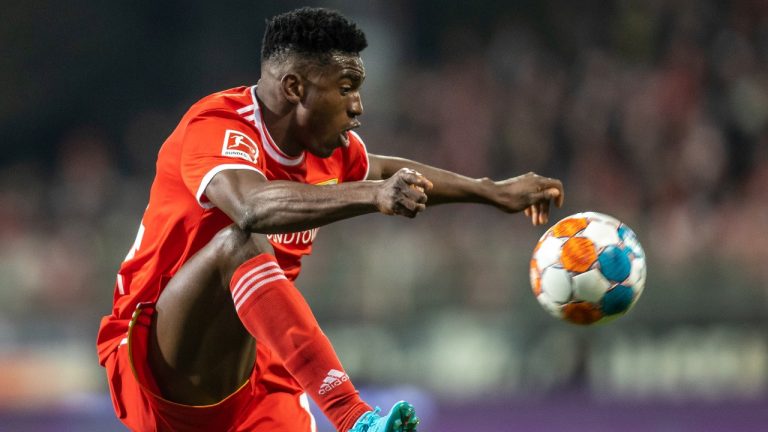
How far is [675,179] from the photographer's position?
9.85m

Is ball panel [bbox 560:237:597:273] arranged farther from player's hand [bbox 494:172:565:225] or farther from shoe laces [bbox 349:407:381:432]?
shoe laces [bbox 349:407:381:432]

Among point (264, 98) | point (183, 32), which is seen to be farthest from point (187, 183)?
point (183, 32)

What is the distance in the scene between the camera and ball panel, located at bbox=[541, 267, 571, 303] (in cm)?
436

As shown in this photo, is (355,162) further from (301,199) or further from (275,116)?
(301,199)

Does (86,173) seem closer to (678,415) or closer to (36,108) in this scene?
(36,108)

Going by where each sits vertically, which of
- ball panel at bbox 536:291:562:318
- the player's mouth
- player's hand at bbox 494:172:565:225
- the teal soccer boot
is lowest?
the teal soccer boot

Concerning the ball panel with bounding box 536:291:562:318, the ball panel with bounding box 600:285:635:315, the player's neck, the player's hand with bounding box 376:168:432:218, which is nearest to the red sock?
the player's hand with bounding box 376:168:432:218

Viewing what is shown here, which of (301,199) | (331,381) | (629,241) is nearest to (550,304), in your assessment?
(629,241)

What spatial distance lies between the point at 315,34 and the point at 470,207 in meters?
5.90

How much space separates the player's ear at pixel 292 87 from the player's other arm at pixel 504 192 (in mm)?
741

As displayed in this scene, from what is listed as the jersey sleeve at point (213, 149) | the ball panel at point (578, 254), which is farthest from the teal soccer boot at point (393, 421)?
the ball panel at point (578, 254)

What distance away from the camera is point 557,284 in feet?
14.4

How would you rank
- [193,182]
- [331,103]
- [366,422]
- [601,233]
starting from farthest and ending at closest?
[601,233] < [331,103] < [193,182] < [366,422]

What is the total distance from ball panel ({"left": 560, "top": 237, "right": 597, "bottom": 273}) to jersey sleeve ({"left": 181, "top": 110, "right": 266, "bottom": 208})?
4.01 feet
